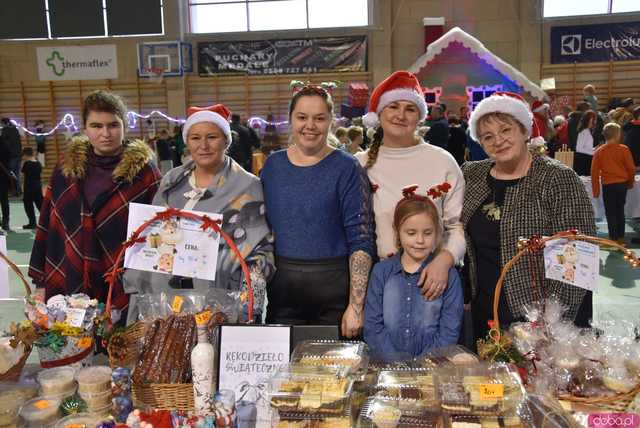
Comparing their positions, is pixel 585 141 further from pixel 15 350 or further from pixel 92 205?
pixel 15 350

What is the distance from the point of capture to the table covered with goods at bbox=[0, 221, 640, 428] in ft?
4.19

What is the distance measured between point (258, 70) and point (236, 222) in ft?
35.9

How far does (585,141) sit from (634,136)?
67 centimetres

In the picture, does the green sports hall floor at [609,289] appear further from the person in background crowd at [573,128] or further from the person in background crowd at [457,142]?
the person in background crowd at [457,142]

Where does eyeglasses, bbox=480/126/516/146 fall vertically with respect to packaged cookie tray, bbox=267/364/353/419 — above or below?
above

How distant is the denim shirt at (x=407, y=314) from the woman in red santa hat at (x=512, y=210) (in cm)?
25


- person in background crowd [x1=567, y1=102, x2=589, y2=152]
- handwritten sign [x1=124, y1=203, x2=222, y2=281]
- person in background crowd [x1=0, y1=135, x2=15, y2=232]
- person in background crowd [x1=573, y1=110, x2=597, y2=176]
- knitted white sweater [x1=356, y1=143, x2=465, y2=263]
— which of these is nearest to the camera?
handwritten sign [x1=124, y1=203, x2=222, y2=281]

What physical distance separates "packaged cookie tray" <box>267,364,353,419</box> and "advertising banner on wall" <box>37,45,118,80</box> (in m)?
12.7

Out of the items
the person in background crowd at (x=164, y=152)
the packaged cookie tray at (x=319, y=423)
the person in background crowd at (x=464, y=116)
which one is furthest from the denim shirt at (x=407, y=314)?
the person in background crowd at (x=164, y=152)

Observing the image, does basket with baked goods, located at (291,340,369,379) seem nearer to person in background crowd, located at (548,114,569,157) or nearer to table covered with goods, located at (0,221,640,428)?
table covered with goods, located at (0,221,640,428)

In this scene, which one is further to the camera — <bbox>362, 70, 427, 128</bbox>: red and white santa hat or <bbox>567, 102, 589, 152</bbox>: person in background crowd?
<bbox>567, 102, 589, 152</bbox>: person in background crowd

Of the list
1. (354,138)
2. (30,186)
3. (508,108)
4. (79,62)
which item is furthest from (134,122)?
(508,108)

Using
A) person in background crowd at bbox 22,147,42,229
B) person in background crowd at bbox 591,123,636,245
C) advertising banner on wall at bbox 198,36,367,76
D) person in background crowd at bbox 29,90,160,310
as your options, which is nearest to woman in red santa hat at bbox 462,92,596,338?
person in background crowd at bbox 29,90,160,310

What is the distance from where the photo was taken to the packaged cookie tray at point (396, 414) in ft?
4.06
